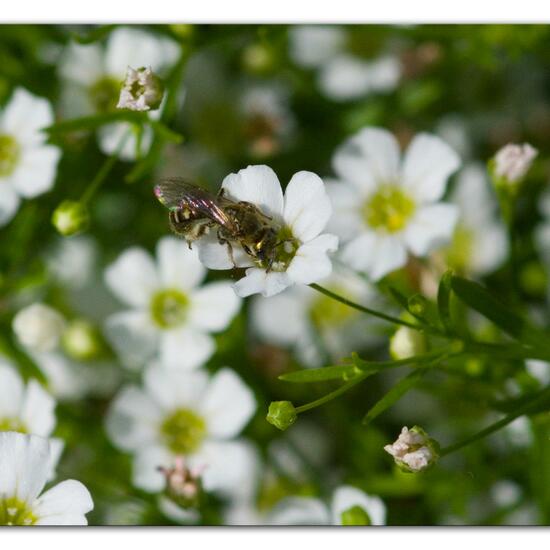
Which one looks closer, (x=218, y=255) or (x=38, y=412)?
(x=218, y=255)

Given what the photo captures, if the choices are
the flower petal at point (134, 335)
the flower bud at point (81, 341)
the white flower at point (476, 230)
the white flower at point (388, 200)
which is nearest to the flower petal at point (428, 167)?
the white flower at point (388, 200)

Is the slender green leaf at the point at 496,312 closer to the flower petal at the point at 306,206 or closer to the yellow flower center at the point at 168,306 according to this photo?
the flower petal at the point at 306,206

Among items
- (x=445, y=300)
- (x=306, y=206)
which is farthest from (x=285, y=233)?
(x=445, y=300)

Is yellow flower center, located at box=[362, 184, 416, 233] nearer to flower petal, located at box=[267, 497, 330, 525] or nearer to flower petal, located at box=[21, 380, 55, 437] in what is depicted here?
flower petal, located at box=[267, 497, 330, 525]

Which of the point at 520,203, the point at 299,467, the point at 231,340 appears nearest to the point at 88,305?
the point at 231,340

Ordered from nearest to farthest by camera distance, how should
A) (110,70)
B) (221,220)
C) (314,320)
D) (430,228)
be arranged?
1. (221,220)
2. (430,228)
3. (110,70)
4. (314,320)

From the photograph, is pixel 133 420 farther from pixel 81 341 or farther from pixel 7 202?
pixel 7 202
